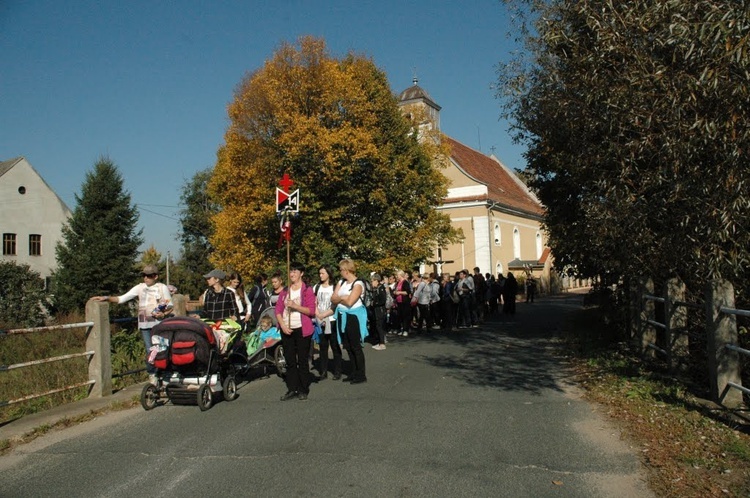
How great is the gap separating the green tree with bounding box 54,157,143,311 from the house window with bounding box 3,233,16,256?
5.89 m

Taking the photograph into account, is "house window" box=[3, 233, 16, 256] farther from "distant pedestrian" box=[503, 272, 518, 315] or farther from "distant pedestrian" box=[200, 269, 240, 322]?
"distant pedestrian" box=[200, 269, 240, 322]

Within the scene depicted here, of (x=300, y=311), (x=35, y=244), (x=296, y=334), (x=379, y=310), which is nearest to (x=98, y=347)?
(x=296, y=334)

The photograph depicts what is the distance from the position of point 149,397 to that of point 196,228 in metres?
67.1

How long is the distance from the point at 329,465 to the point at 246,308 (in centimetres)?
671

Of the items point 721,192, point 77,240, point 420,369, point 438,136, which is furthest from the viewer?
point 77,240

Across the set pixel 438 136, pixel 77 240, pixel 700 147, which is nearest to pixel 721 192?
pixel 700 147

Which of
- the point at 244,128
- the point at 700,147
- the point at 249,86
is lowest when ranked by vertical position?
the point at 700,147

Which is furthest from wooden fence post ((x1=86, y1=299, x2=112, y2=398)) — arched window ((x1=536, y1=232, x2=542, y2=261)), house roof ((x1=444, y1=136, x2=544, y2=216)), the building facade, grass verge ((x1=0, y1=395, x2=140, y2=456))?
arched window ((x1=536, y1=232, x2=542, y2=261))

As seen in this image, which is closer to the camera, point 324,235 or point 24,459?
point 24,459

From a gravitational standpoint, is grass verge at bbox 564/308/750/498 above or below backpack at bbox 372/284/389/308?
below

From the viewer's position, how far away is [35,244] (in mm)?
50312

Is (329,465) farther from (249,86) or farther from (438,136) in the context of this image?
(438,136)

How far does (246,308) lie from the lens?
12125 millimetres

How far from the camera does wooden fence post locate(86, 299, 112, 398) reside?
9633mm
